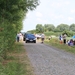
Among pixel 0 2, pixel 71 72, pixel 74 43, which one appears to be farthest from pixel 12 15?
pixel 71 72

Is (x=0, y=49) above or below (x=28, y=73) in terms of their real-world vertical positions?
above

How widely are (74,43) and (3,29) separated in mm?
27459

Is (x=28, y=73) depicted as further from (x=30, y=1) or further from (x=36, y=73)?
(x=30, y=1)

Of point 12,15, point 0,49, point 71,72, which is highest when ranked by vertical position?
point 12,15

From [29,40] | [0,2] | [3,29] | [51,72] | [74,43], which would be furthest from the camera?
[29,40]

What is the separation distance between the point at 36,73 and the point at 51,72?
0.75m

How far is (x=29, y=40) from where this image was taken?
55562 mm

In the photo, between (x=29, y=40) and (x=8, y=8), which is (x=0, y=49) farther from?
(x=29, y=40)

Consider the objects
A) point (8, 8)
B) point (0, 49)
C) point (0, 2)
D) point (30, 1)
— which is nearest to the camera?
point (0, 49)

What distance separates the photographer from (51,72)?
49.3 ft

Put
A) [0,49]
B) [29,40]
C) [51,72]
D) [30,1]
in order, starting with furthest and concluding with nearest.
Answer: [29,40], [30,1], [51,72], [0,49]

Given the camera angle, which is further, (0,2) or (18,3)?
(18,3)

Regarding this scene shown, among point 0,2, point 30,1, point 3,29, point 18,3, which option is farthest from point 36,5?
point 3,29

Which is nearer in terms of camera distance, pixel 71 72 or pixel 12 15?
pixel 71 72
